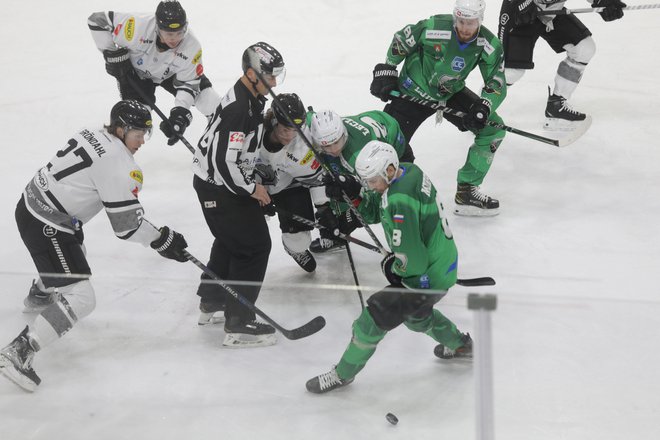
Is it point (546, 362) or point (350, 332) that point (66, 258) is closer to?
point (350, 332)

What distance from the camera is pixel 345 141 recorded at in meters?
3.20

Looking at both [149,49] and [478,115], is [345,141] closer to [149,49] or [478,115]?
[478,115]

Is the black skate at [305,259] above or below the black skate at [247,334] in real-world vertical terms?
below

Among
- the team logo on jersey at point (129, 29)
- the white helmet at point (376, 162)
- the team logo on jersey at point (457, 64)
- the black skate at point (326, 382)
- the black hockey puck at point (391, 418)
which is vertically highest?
the white helmet at point (376, 162)

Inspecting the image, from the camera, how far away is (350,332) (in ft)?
8.63

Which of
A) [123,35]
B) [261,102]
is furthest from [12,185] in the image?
[261,102]

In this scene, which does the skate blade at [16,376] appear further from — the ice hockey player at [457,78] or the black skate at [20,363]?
the ice hockey player at [457,78]

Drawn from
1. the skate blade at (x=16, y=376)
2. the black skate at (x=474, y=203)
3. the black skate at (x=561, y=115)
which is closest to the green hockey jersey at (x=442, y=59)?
the black skate at (x=474, y=203)

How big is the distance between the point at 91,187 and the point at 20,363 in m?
0.69

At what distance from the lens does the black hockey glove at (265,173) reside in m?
3.32

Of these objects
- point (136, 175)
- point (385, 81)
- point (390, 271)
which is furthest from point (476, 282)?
point (136, 175)

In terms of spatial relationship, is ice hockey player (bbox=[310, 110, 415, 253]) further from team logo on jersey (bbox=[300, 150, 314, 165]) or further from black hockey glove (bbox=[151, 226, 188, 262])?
black hockey glove (bbox=[151, 226, 188, 262])

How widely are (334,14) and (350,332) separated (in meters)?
4.23

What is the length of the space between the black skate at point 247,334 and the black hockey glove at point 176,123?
4.56 ft
